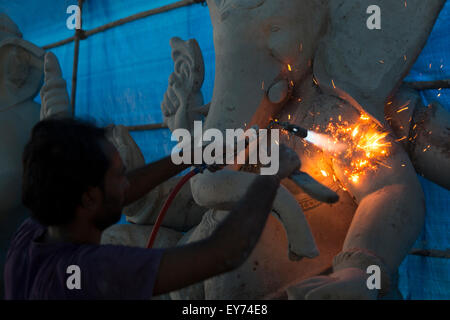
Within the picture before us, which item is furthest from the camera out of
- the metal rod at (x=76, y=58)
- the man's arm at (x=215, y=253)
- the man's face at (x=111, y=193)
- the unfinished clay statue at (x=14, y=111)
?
the metal rod at (x=76, y=58)

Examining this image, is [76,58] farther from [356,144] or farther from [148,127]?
[356,144]

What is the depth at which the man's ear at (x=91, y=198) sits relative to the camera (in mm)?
857

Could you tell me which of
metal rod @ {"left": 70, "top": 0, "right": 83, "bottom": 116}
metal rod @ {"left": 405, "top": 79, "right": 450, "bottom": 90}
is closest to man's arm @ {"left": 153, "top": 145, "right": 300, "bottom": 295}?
metal rod @ {"left": 405, "top": 79, "right": 450, "bottom": 90}

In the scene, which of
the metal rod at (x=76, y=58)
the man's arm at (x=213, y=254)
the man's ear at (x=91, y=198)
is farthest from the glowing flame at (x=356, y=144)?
the metal rod at (x=76, y=58)

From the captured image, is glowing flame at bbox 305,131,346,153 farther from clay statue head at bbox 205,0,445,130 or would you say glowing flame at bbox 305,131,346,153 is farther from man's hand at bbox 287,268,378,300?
man's hand at bbox 287,268,378,300

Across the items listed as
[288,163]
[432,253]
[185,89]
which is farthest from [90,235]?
[432,253]

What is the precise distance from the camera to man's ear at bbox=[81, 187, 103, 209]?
0.86 meters

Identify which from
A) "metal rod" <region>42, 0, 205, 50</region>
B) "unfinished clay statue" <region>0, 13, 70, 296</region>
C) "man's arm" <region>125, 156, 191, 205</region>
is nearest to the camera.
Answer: "man's arm" <region>125, 156, 191, 205</region>

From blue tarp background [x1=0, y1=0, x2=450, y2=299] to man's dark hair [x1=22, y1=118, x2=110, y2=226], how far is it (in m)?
1.34

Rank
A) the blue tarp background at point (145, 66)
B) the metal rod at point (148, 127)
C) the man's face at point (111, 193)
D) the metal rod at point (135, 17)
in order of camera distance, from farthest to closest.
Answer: the metal rod at point (148, 127)
the metal rod at point (135, 17)
the blue tarp background at point (145, 66)
the man's face at point (111, 193)

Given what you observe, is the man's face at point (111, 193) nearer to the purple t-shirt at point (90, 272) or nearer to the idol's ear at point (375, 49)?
the purple t-shirt at point (90, 272)

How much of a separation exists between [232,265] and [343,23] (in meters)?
0.92

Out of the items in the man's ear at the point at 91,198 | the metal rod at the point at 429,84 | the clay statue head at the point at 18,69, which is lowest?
the man's ear at the point at 91,198

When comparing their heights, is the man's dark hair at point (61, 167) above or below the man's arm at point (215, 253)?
above
